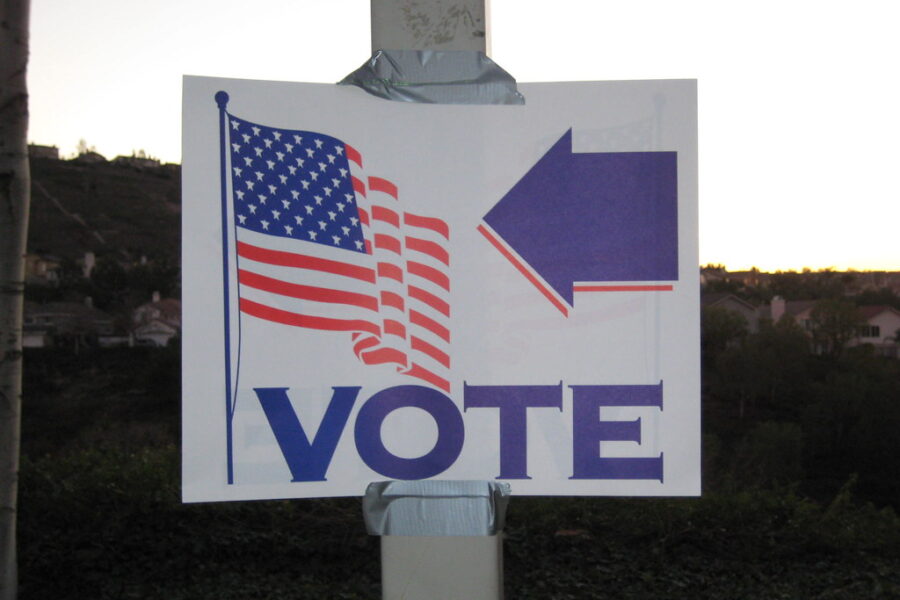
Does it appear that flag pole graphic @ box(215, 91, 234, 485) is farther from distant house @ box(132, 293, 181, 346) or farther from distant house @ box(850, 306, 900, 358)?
distant house @ box(850, 306, 900, 358)

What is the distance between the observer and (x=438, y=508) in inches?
98.8

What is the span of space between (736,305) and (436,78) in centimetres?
568

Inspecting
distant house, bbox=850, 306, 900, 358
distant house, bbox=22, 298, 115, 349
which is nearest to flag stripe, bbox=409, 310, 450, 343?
distant house, bbox=22, 298, 115, 349

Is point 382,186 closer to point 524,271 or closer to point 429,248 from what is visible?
→ point 429,248

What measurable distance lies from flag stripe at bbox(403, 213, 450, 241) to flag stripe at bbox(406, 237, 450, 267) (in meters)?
0.04

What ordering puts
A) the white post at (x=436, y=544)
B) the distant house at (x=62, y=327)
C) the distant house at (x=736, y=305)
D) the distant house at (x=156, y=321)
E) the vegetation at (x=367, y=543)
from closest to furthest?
the white post at (x=436, y=544) → the vegetation at (x=367, y=543) → the distant house at (x=736, y=305) → the distant house at (x=156, y=321) → the distant house at (x=62, y=327)

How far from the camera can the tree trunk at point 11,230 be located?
4.19 meters

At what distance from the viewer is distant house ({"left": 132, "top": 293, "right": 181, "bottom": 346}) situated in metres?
7.68

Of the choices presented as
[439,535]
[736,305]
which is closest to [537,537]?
[439,535]

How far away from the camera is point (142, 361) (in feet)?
25.0

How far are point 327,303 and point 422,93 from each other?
670 mm

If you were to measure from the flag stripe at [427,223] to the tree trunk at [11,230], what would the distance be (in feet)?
8.50

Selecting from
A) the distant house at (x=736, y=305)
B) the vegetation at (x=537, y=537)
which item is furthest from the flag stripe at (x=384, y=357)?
the distant house at (x=736, y=305)

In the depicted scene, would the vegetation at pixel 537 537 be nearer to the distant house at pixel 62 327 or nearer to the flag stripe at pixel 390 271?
the distant house at pixel 62 327
